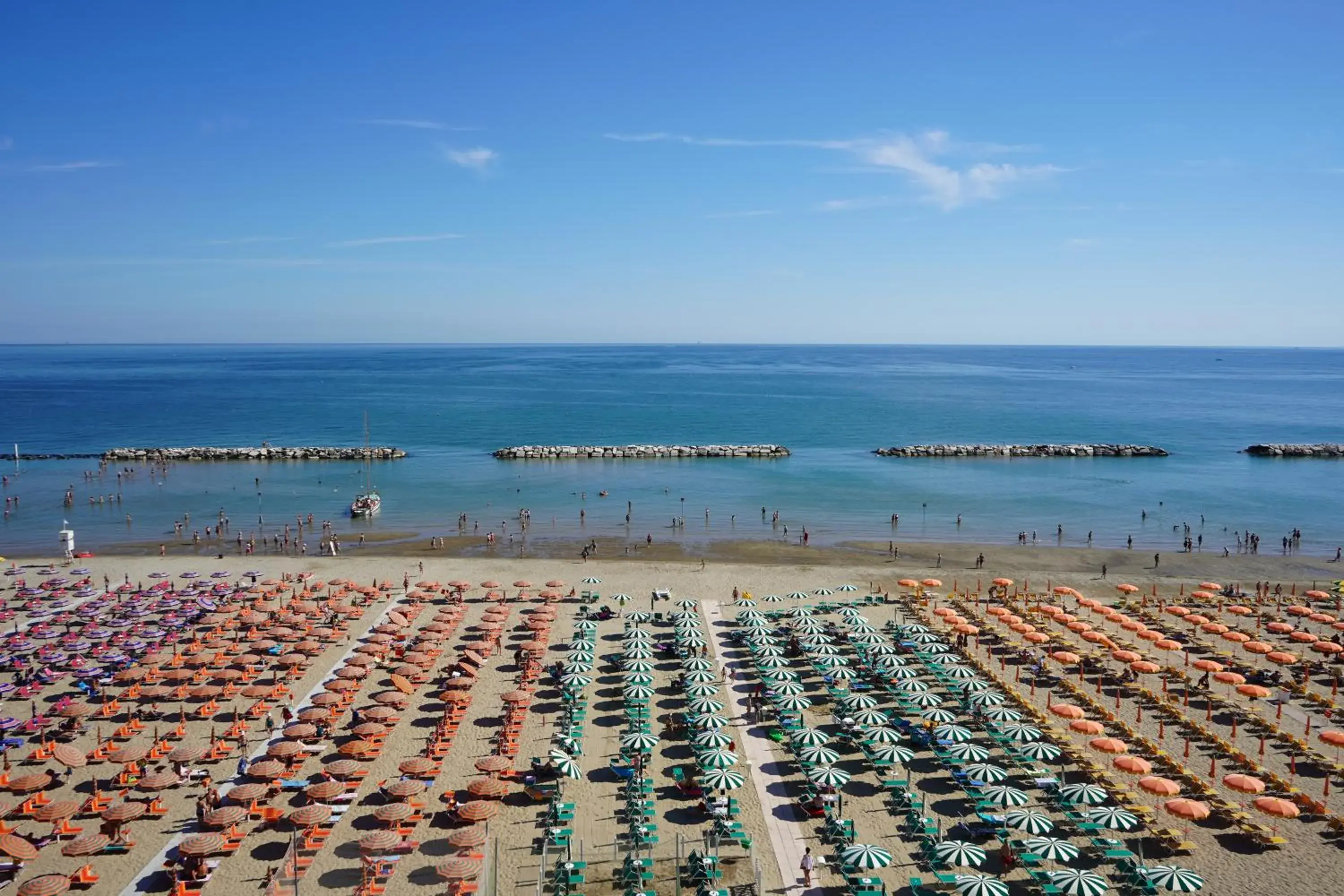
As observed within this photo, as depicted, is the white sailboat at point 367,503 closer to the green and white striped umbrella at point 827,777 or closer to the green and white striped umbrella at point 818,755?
the green and white striped umbrella at point 818,755

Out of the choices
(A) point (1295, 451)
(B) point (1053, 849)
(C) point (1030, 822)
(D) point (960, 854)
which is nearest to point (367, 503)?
(D) point (960, 854)

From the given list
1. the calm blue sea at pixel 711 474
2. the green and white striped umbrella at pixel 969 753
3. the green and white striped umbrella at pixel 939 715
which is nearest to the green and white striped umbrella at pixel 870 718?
the green and white striped umbrella at pixel 939 715

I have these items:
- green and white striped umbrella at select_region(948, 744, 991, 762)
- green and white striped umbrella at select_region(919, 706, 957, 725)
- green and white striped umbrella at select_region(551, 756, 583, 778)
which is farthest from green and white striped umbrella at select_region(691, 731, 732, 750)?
green and white striped umbrella at select_region(919, 706, 957, 725)

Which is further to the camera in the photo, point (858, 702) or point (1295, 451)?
point (1295, 451)

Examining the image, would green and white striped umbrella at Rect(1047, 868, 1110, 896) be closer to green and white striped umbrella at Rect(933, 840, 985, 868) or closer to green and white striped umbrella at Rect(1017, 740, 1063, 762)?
green and white striped umbrella at Rect(933, 840, 985, 868)

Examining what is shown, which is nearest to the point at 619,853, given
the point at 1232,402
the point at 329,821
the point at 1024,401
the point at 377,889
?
the point at 377,889

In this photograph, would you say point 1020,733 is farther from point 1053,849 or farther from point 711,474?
point 711,474
